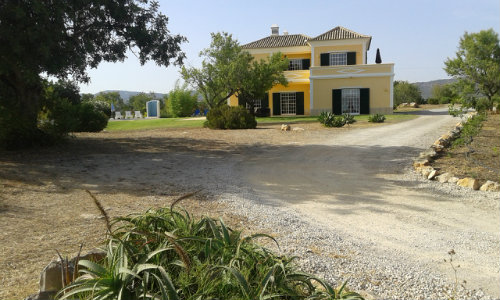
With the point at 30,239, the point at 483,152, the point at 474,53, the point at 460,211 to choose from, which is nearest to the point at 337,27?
the point at 474,53

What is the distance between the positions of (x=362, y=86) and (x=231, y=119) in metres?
14.3

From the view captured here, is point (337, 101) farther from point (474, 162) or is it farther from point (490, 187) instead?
point (490, 187)

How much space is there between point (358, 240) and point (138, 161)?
6.61 meters

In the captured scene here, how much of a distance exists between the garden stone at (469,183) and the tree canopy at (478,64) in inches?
1039

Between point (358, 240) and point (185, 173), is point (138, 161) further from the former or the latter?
point (358, 240)

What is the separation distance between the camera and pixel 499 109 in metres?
29.8

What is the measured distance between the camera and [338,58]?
3219cm

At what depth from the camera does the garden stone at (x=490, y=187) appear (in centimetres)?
724

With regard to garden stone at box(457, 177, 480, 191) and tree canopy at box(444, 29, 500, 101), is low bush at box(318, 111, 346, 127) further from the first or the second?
tree canopy at box(444, 29, 500, 101)

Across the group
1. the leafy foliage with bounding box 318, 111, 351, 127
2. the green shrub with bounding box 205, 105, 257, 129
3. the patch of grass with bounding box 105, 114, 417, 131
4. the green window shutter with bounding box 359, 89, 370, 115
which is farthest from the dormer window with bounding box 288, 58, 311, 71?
the green shrub with bounding box 205, 105, 257, 129

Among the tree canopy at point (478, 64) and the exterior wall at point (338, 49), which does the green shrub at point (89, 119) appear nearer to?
the exterior wall at point (338, 49)

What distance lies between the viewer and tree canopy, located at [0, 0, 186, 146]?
339 inches

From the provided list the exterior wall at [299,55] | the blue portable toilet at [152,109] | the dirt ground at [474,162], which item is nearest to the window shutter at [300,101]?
the exterior wall at [299,55]

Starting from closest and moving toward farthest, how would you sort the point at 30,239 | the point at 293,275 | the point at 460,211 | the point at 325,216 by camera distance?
the point at 293,275 → the point at 30,239 → the point at 325,216 → the point at 460,211
